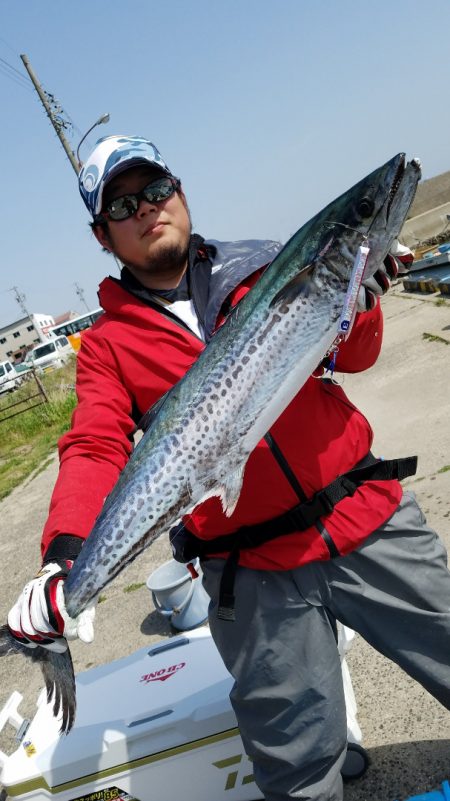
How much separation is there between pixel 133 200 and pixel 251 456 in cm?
118

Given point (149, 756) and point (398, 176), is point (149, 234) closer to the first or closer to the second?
point (398, 176)

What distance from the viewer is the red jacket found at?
2094 millimetres

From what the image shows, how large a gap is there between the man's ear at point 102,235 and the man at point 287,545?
216mm

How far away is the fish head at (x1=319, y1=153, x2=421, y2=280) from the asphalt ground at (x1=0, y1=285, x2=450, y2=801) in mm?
2248

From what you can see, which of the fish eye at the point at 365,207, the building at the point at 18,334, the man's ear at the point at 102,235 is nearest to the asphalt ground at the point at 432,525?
the fish eye at the point at 365,207

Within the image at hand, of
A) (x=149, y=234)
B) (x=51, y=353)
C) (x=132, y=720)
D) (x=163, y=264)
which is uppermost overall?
(x=51, y=353)

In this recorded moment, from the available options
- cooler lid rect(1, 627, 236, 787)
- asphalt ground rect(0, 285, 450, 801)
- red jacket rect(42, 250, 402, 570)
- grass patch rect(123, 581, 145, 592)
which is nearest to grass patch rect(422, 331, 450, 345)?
asphalt ground rect(0, 285, 450, 801)

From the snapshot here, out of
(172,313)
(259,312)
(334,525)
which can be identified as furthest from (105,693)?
(259,312)

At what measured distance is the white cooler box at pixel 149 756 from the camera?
248 centimetres

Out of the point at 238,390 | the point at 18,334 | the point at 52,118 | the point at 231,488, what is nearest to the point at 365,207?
the point at 238,390

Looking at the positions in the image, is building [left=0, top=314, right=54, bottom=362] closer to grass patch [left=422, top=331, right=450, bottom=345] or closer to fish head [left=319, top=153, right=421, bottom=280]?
grass patch [left=422, top=331, right=450, bottom=345]

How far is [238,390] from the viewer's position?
192 cm

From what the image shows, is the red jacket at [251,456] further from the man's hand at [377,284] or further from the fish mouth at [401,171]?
the fish mouth at [401,171]

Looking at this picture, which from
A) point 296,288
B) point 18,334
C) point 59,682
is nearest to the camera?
point 296,288
